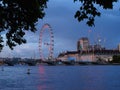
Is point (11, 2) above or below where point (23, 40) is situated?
above

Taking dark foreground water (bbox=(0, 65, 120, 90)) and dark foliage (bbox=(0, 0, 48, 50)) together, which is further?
dark foreground water (bbox=(0, 65, 120, 90))

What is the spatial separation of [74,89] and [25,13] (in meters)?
49.6

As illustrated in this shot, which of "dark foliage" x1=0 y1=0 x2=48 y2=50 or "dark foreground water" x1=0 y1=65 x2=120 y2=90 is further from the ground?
"dark foliage" x1=0 y1=0 x2=48 y2=50

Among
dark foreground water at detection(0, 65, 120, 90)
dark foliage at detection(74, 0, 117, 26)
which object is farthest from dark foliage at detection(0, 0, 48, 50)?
dark foreground water at detection(0, 65, 120, 90)

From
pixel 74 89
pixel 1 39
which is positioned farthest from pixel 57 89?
pixel 1 39

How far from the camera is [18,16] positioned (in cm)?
1038

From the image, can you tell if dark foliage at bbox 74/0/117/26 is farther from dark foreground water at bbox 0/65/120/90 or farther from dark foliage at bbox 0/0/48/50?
dark foreground water at bbox 0/65/120/90

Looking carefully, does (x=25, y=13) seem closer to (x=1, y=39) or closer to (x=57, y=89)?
(x=1, y=39)

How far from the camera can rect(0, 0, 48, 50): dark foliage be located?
9961 millimetres

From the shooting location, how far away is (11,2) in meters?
10.1

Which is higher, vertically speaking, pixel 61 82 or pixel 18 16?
pixel 18 16

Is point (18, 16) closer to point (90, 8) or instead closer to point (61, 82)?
point (90, 8)

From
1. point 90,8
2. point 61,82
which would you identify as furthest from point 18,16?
point 61,82

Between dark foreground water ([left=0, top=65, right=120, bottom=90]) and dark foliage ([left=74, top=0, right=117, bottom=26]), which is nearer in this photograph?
dark foliage ([left=74, top=0, right=117, bottom=26])
